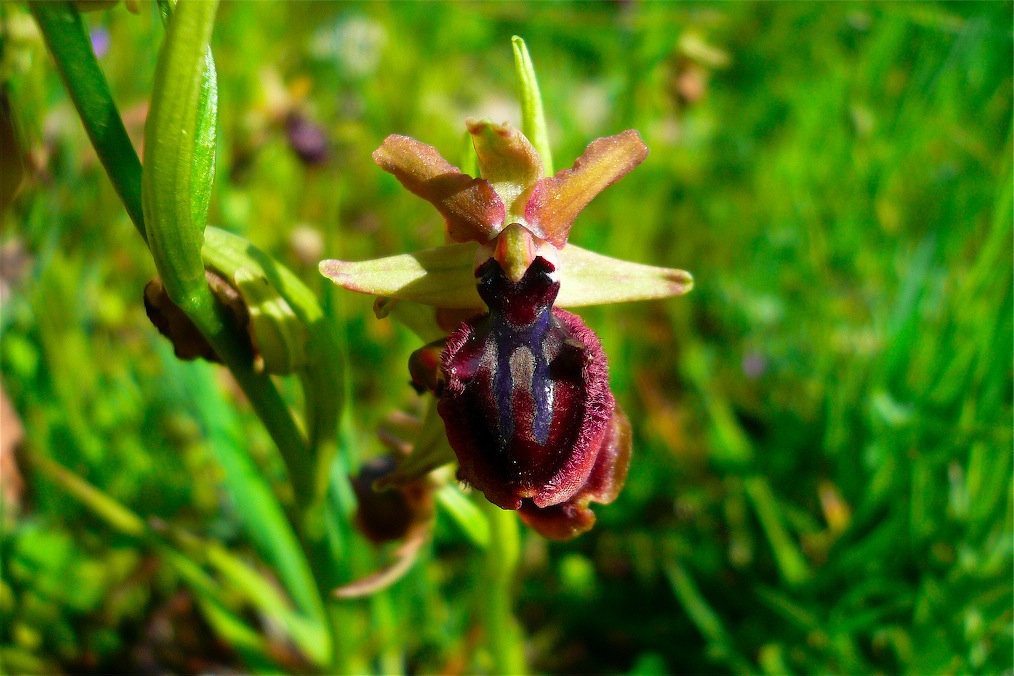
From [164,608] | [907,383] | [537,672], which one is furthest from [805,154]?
[164,608]

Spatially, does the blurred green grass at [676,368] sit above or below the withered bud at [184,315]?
below

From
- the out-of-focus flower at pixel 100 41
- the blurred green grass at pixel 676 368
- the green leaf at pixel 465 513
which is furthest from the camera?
the out-of-focus flower at pixel 100 41

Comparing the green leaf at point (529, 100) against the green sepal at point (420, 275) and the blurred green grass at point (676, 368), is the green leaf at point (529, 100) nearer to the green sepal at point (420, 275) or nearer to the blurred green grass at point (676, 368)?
the green sepal at point (420, 275)

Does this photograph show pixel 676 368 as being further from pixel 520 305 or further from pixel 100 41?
pixel 100 41

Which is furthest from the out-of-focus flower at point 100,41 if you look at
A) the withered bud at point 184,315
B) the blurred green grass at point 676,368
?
the withered bud at point 184,315

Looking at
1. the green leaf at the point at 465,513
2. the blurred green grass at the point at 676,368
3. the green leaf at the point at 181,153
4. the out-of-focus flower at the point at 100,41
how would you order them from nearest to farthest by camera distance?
the green leaf at the point at 181,153 → the green leaf at the point at 465,513 → the blurred green grass at the point at 676,368 → the out-of-focus flower at the point at 100,41

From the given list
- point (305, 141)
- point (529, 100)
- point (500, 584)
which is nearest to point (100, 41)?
point (305, 141)

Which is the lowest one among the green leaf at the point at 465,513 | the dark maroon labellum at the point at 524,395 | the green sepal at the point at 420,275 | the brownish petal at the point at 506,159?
the green leaf at the point at 465,513
